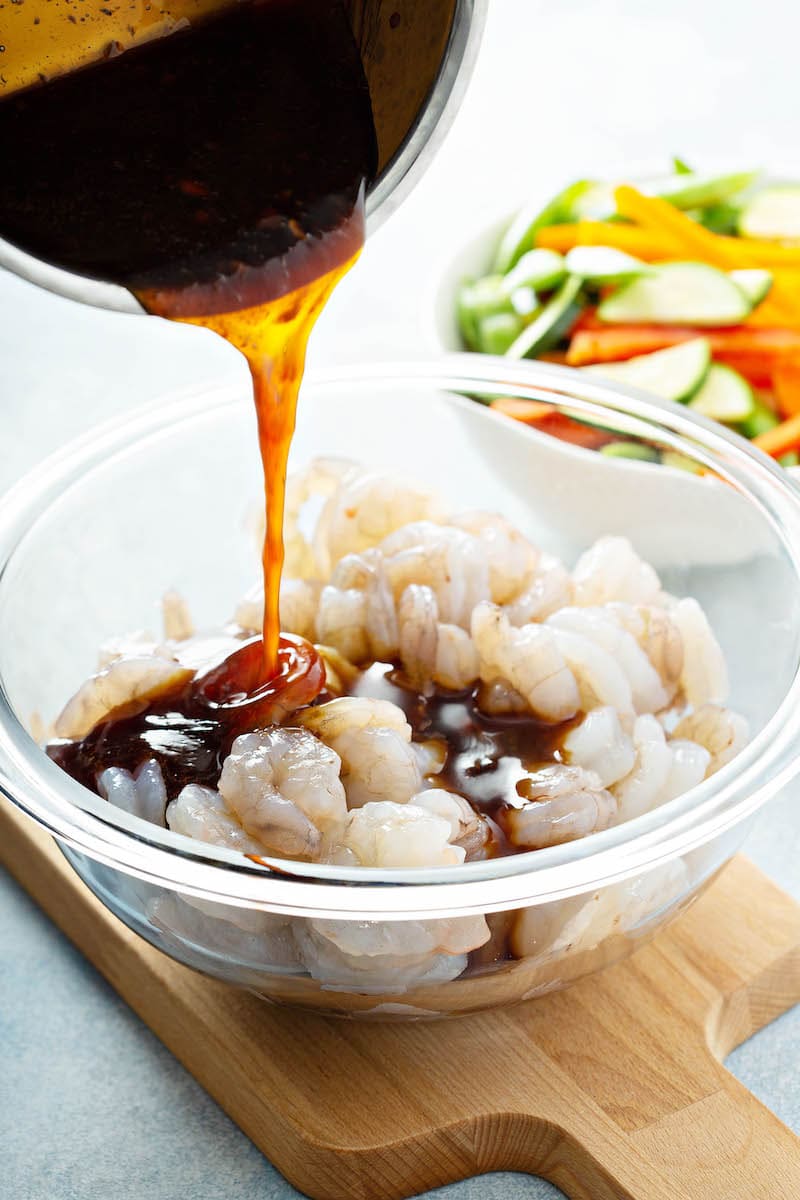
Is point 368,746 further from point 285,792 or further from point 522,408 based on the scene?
point 522,408

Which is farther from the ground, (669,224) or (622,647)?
(669,224)

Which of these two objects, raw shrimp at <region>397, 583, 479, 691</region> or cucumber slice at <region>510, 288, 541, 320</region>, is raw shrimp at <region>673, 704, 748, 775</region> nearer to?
raw shrimp at <region>397, 583, 479, 691</region>

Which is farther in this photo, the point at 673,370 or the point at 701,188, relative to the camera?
the point at 701,188

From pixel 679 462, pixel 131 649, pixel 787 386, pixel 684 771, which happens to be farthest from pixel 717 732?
pixel 787 386

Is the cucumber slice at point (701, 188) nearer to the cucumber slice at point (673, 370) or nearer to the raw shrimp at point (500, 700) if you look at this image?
the cucumber slice at point (673, 370)

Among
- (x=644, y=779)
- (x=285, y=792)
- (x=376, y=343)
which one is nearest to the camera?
(x=285, y=792)

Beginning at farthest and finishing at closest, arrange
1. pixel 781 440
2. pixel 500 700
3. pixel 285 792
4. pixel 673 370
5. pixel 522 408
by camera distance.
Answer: pixel 673 370 < pixel 781 440 < pixel 522 408 < pixel 500 700 < pixel 285 792

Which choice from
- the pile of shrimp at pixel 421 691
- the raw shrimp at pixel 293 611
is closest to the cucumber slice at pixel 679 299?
the pile of shrimp at pixel 421 691

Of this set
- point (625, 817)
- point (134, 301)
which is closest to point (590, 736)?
point (625, 817)
